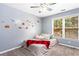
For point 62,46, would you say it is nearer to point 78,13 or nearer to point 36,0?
point 78,13

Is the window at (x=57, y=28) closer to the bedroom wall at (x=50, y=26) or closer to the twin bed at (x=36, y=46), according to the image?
the bedroom wall at (x=50, y=26)

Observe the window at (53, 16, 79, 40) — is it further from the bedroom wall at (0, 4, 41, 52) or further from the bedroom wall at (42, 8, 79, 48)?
the bedroom wall at (0, 4, 41, 52)

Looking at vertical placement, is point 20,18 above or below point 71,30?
above

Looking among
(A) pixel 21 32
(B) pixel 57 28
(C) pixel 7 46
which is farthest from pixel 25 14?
(C) pixel 7 46

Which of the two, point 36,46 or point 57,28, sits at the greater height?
point 57,28

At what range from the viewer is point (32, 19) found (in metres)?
1.54

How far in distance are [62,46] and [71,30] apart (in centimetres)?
67

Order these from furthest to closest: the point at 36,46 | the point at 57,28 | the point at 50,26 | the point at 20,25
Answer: the point at 36,46
the point at 50,26
the point at 57,28
the point at 20,25

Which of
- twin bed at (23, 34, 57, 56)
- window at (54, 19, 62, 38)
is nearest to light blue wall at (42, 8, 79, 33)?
window at (54, 19, 62, 38)

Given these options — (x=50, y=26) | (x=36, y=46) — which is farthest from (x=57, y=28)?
(x=36, y=46)

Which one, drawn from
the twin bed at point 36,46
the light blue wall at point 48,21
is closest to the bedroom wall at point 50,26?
the light blue wall at point 48,21

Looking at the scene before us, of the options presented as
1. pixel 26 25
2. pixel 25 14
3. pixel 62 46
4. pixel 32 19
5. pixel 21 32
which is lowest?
pixel 62 46

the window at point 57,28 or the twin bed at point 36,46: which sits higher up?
the window at point 57,28

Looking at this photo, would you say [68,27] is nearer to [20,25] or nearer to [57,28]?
[57,28]
